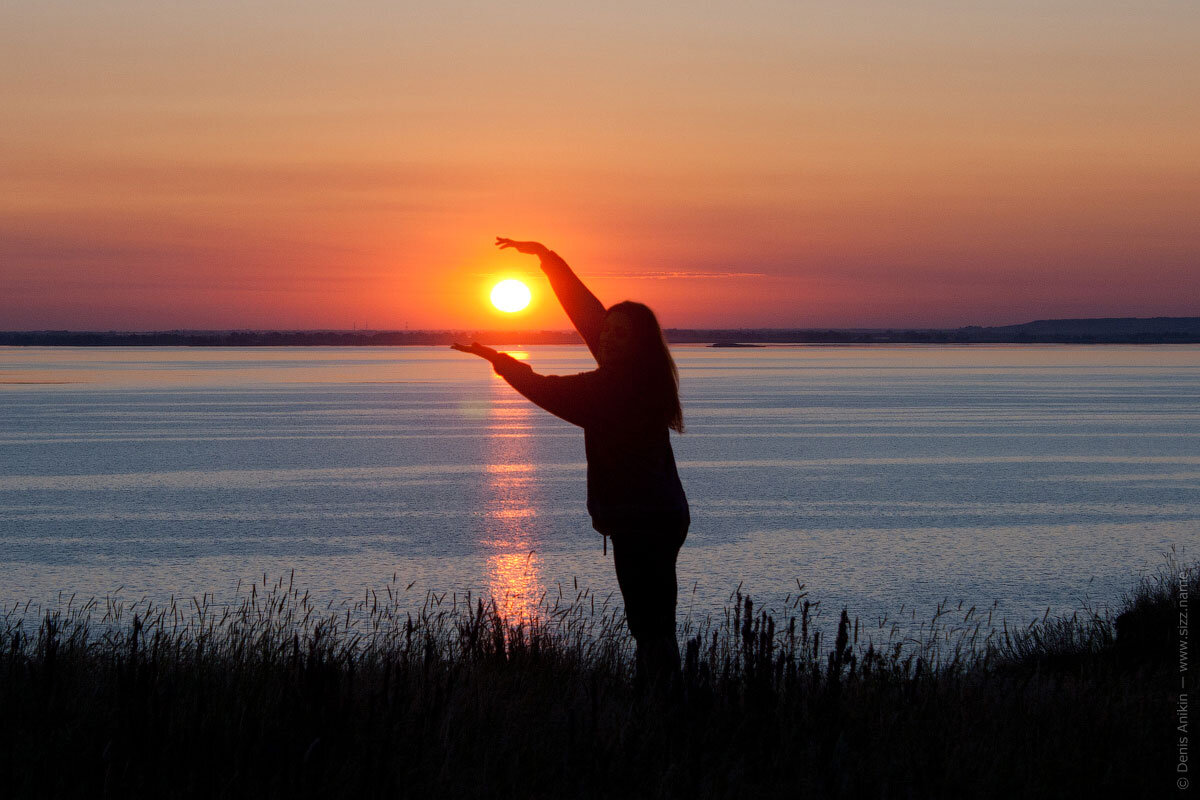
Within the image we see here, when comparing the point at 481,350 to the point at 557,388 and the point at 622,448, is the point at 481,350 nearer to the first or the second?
the point at 557,388

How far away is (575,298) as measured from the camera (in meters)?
6.20

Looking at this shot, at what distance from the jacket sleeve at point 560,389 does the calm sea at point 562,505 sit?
7958mm

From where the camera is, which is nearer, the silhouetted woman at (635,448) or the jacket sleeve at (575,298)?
the silhouetted woman at (635,448)

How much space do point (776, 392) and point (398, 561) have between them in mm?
54523

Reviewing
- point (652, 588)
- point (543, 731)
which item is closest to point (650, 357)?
point (652, 588)

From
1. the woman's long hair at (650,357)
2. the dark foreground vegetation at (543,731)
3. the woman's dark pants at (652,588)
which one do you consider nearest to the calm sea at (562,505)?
the dark foreground vegetation at (543,731)

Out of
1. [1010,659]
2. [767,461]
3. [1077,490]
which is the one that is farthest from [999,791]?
[767,461]

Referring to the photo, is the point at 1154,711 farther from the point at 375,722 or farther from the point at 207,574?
the point at 207,574

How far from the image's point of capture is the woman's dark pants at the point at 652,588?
5.69m

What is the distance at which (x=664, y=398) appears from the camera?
18.2 feet

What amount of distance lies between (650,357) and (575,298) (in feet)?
2.88

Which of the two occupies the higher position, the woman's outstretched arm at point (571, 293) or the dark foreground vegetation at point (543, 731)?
the woman's outstretched arm at point (571, 293)

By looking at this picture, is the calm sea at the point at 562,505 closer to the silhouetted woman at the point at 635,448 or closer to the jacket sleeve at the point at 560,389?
the silhouetted woman at the point at 635,448

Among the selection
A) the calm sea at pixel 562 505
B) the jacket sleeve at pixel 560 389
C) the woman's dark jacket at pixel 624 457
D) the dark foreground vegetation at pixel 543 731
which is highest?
the jacket sleeve at pixel 560 389
